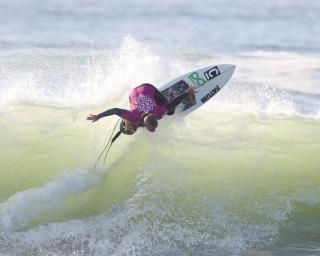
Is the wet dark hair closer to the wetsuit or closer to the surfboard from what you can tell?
the wetsuit

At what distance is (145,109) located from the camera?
37.0ft

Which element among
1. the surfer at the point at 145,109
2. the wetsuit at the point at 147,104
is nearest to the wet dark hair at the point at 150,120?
the surfer at the point at 145,109

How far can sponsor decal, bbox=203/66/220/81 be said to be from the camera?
13238 millimetres

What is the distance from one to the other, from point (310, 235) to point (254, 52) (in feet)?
50.9

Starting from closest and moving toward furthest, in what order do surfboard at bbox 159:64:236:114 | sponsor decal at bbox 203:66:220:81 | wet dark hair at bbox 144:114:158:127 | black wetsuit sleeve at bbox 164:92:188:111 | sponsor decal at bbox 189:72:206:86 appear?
wet dark hair at bbox 144:114:158:127 → black wetsuit sleeve at bbox 164:92:188:111 → surfboard at bbox 159:64:236:114 → sponsor decal at bbox 189:72:206:86 → sponsor decal at bbox 203:66:220:81

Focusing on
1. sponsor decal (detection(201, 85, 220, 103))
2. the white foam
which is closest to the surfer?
sponsor decal (detection(201, 85, 220, 103))

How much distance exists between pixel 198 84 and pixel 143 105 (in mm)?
2046

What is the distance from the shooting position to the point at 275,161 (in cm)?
1264

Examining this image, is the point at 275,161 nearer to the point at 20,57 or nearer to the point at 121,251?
the point at 121,251

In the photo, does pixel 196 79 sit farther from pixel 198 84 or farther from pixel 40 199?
pixel 40 199

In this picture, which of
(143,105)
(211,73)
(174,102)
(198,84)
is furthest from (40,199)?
(211,73)

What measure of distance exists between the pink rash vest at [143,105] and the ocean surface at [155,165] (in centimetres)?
105

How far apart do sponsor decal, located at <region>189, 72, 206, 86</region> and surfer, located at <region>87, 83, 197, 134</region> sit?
661 mm

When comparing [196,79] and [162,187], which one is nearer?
[162,187]
